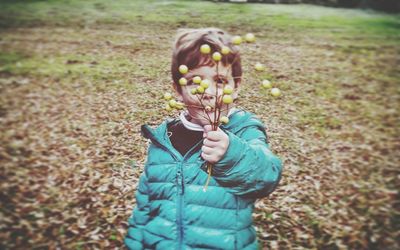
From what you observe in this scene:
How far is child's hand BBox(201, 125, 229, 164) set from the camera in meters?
1.07

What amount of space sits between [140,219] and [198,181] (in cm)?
36

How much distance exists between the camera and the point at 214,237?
51.7 inches

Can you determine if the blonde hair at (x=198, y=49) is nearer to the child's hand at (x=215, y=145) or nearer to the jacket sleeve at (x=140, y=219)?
the child's hand at (x=215, y=145)

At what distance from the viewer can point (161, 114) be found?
1.70 m

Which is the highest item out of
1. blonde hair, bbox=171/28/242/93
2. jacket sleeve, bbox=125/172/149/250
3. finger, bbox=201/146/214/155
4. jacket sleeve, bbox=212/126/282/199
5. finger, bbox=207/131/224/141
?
blonde hair, bbox=171/28/242/93

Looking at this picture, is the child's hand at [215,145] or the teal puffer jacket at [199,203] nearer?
the child's hand at [215,145]

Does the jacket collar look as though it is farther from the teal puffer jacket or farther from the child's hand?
the child's hand

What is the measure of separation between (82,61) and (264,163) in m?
1.67

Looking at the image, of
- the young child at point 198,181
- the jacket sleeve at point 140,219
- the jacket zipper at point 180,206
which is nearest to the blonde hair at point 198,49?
the young child at point 198,181

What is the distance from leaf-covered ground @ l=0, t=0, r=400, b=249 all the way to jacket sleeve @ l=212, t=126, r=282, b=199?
22.0 inches

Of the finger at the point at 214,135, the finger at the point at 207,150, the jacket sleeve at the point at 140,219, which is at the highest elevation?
the finger at the point at 214,135

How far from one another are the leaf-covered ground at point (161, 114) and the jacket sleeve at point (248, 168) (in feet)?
1.83

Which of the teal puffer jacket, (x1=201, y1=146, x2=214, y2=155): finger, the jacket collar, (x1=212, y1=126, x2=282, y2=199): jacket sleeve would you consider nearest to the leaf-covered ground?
the jacket collar

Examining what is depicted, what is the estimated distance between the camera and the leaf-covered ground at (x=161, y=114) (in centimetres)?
188
